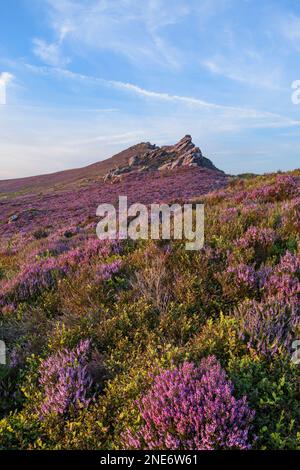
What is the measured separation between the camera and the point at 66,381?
134 inches

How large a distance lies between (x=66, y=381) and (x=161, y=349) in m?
1.04

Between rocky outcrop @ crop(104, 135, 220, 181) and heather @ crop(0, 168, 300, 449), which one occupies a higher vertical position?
rocky outcrop @ crop(104, 135, 220, 181)

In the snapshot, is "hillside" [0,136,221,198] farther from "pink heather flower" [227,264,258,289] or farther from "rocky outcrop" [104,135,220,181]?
"pink heather flower" [227,264,258,289]

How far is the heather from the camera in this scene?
8.88 ft

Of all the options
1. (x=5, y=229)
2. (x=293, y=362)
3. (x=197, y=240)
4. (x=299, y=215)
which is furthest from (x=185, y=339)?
(x=5, y=229)

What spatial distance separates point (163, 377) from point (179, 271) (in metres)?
2.26

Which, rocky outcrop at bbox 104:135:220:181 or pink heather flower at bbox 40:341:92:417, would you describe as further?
rocky outcrop at bbox 104:135:220:181

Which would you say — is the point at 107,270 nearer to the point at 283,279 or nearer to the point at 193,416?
the point at 283,279

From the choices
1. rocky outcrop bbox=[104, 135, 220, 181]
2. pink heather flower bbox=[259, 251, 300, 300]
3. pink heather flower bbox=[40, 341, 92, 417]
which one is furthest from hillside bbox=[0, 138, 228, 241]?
pink heather flower bbox=[259, 251, 300, 300]

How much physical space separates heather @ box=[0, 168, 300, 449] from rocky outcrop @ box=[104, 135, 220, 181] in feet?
182

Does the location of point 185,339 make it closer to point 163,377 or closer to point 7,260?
point 163,377

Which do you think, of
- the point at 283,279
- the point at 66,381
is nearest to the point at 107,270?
the point at 66,381

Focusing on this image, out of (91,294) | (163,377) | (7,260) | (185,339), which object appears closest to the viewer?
(163,377)

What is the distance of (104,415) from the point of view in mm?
3059
